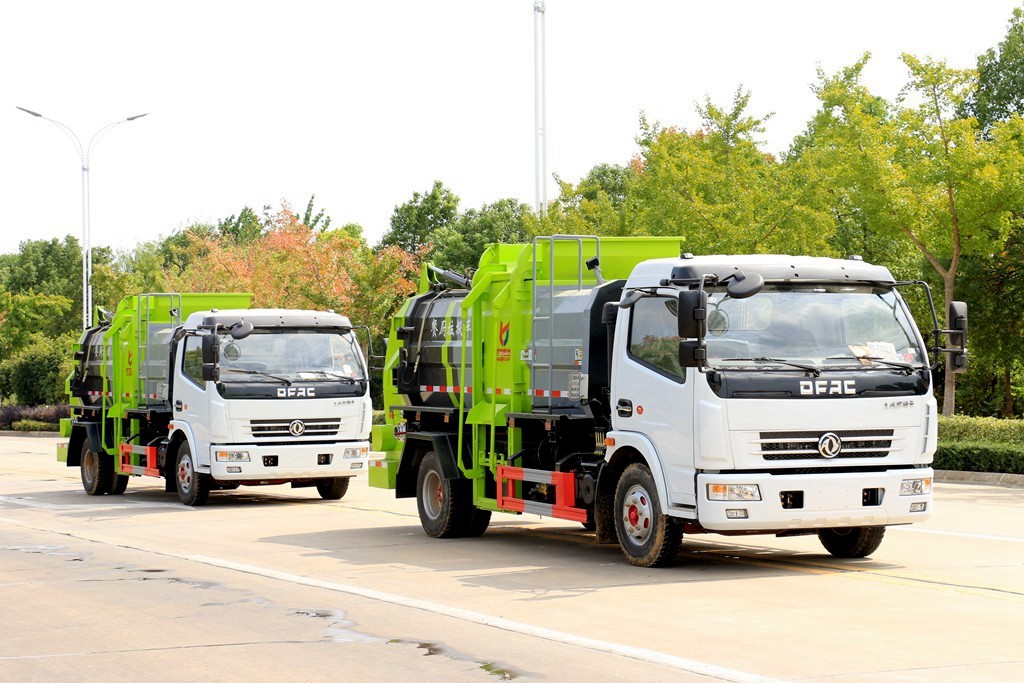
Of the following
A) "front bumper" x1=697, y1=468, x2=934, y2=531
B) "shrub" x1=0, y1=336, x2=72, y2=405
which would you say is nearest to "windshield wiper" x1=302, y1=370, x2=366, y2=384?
"front bumper" x1=697, y1=468, x2=934, y2=531

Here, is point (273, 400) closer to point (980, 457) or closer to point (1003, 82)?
point (980, 457)

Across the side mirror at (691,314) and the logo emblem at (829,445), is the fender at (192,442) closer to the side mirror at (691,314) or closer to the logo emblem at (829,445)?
the side mirror at (691,314)

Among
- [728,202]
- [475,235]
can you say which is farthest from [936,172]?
[475,235]

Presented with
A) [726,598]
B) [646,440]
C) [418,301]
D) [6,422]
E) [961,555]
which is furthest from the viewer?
[6,422]

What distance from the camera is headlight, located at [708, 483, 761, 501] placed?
450 inches

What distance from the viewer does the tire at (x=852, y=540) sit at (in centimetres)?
1282

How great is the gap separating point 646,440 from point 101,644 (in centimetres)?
474

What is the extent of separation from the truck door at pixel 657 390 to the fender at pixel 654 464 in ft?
0.12

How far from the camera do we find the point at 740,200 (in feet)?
97.8

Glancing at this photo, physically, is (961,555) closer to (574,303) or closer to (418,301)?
(574,303)

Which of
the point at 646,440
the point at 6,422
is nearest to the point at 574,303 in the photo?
the point at 646,440

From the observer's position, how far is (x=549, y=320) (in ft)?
45.8

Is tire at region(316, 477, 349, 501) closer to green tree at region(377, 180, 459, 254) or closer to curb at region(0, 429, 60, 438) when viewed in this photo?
curb at region(0, 429, 60, 438)

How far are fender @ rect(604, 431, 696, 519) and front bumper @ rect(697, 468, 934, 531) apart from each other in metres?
0.28
